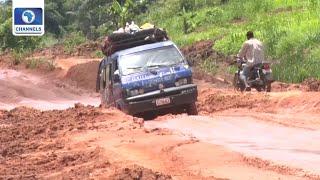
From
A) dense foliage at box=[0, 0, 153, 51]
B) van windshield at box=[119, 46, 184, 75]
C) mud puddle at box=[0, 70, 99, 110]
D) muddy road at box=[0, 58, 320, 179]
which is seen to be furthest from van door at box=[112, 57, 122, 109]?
dense foliage at box=[0, 0, 153, 51]

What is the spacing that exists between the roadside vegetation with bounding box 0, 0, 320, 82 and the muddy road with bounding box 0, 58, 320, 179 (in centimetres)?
623

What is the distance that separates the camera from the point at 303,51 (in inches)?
917

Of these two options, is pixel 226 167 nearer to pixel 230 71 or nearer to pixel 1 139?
pixel 1 139

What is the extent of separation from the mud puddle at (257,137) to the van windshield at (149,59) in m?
1.60

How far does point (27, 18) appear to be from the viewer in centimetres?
935

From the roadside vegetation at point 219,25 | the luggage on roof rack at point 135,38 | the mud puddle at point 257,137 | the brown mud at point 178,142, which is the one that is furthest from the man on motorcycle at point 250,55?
the roadside vegetation at point 219,25

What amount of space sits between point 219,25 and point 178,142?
88.9ft

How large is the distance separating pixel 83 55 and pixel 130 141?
3412 centimetres

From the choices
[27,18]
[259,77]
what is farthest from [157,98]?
[27,18]

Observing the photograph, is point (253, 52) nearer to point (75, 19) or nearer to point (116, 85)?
point (116, 85)

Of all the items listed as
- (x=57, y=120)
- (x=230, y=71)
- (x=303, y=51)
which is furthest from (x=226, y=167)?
(x=230, y=71)

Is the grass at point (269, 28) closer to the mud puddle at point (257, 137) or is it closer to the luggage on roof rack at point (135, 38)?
the luggage on roof rack at point (135, 38)

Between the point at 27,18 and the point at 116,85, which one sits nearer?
the point at 27,18

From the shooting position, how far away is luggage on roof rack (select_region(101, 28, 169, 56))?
16359 mm
